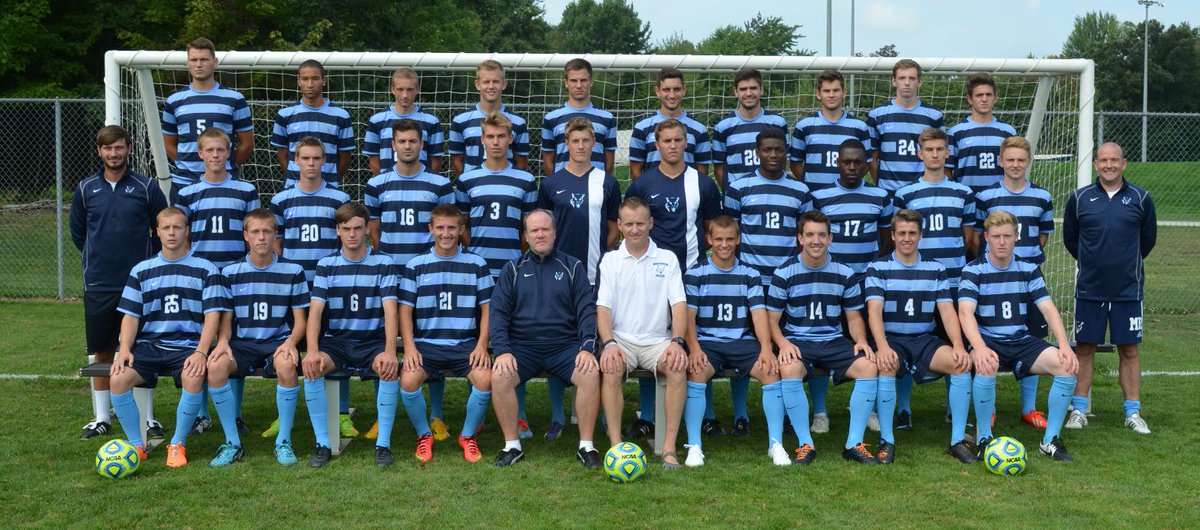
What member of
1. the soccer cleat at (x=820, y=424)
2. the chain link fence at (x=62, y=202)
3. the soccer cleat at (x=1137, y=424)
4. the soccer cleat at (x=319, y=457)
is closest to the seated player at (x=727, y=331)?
the soccer cleat at (x=820, y=424)

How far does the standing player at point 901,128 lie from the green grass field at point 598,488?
5.12 ft

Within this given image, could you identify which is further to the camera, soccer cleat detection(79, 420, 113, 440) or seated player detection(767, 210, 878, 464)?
soccer cleat detection(79, 420, 113, 440)

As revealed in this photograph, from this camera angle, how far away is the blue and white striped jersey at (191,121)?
20.9ft

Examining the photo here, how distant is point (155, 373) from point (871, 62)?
5014 millimetres

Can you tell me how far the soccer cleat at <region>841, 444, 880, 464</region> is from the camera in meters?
5.41

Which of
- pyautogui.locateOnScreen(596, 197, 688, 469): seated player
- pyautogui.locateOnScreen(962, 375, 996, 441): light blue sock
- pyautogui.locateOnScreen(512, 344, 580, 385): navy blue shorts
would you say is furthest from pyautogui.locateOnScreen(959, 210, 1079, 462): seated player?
pyautogui.locateOnScreen(512, 344, 580, 385): navy blue shorts

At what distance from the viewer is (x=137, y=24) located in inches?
824

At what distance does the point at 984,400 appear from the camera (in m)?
5.53

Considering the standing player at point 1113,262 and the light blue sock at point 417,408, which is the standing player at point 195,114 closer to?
the light blue sock at point 417,408

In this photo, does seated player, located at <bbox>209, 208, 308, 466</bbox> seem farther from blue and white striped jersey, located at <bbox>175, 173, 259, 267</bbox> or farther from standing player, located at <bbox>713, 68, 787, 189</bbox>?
standing player, located at <bbox>713, 68, 787, 189</bbox>

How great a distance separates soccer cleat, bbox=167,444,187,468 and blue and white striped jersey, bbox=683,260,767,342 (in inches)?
108

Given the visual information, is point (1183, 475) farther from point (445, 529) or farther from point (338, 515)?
point (338, 515)

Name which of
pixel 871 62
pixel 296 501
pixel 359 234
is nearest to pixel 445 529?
pixel 296 501

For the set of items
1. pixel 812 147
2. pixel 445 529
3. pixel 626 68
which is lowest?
pixel 445 529
